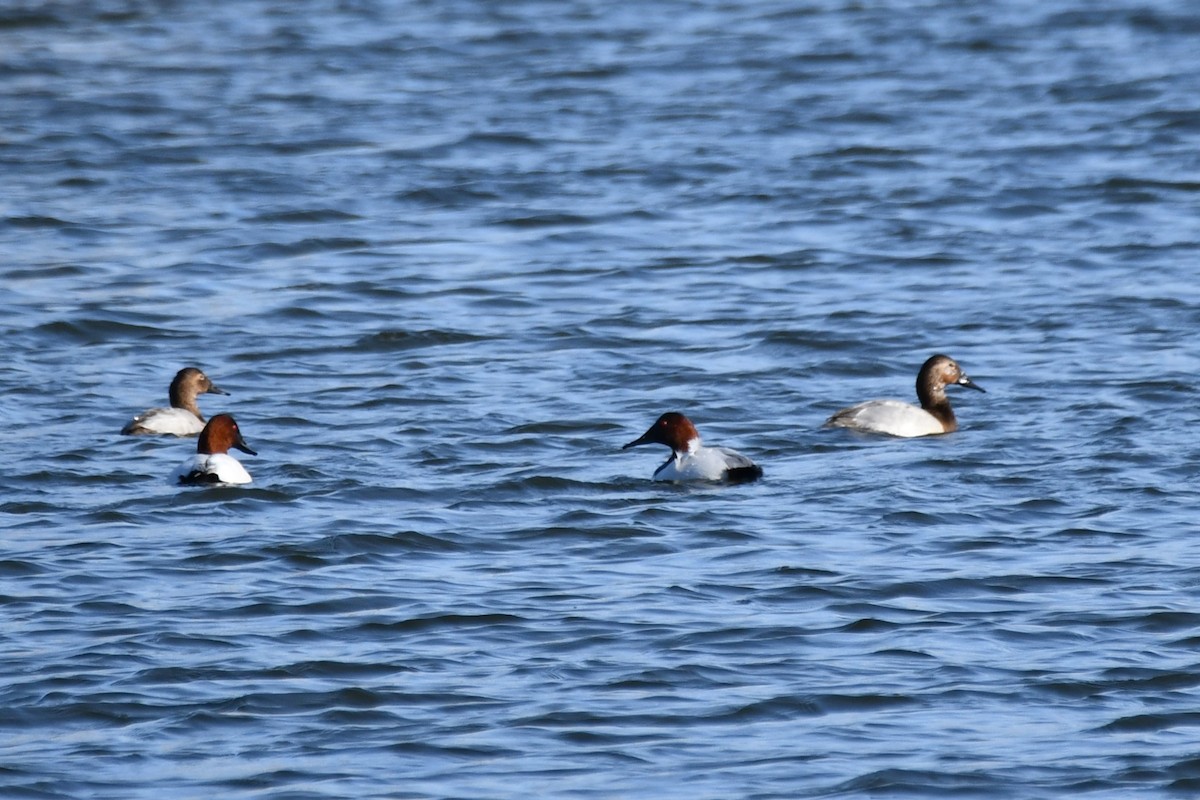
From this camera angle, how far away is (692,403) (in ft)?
49.3

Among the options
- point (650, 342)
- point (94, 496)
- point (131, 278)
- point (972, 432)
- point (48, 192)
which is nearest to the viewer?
point (94, 496)

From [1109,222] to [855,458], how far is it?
27.1 ft

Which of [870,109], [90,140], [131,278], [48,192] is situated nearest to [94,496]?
[131,278]

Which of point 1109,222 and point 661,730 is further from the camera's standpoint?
point 1109,222

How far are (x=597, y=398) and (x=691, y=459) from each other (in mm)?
2478

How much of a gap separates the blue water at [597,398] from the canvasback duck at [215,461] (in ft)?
0.34

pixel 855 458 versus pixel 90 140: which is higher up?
pixel 90 140

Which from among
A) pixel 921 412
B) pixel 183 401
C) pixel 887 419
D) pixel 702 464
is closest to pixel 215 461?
pixel 183 401

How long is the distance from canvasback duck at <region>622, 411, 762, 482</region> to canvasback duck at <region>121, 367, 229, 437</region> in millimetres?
2916

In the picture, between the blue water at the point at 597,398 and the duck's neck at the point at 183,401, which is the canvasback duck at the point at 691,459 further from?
the duck's neck at the point at 183,401

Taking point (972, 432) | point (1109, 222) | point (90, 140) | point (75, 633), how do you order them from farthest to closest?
point (90, 140) → point (1109, 222) → point (972, 432) → point (75, 633)

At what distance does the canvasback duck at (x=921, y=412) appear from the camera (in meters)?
13.9

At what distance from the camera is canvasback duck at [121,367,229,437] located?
14227mm

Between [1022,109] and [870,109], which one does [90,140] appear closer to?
[870,109]
